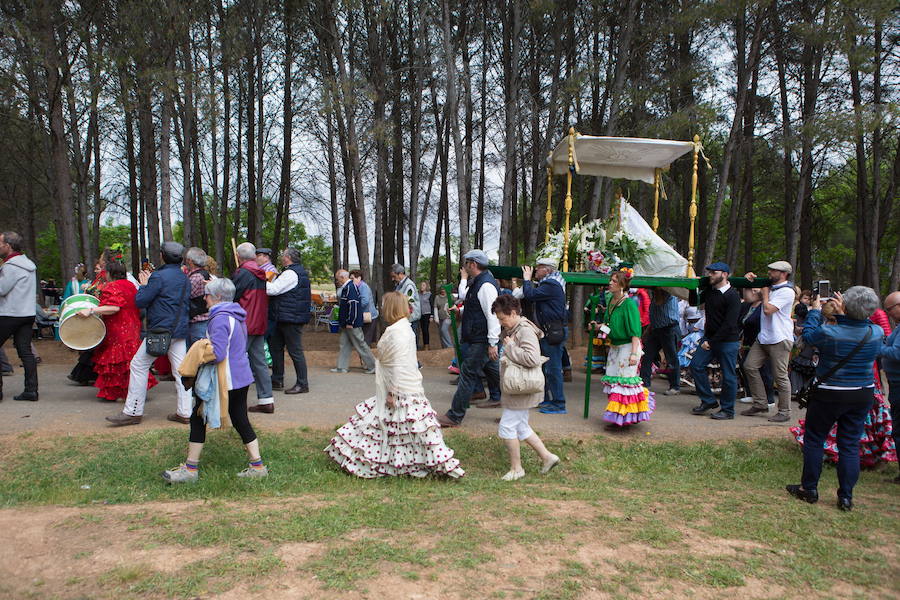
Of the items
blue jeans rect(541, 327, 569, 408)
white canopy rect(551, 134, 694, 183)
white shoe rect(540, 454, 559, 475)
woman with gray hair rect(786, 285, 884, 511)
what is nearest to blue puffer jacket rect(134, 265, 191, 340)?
white shoe rect(540, 454, 559, 475)

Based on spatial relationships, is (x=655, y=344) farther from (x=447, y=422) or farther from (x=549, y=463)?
(x=549, y=463)

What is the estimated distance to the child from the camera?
527 cm

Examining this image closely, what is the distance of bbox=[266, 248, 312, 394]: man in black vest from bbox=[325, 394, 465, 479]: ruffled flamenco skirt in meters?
2.69

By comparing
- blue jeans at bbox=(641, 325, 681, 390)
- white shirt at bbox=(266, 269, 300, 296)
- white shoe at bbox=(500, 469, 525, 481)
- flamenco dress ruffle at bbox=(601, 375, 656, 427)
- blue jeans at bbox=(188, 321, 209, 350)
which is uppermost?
white shirt at bbox=(266, 269, 300, 296)

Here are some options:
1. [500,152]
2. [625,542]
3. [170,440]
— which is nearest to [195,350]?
[170,440]

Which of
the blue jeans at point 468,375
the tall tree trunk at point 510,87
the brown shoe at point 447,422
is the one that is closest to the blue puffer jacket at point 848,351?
the blue jeans at point 468,375

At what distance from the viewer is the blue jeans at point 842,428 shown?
4.86m

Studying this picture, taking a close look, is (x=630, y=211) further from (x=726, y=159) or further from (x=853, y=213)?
(x=853, y=213)

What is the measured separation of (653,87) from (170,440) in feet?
42.3

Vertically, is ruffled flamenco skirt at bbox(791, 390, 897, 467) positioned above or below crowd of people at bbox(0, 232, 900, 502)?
below

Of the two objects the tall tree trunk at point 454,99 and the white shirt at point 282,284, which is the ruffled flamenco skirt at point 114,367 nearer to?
the white shirt at point 282,284

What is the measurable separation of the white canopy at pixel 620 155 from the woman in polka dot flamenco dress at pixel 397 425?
4.39m

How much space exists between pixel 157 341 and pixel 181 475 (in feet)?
5.42

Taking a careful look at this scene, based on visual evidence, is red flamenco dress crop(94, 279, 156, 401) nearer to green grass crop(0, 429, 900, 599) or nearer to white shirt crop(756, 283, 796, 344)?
green grass crop(0, 429, 900, 599)
